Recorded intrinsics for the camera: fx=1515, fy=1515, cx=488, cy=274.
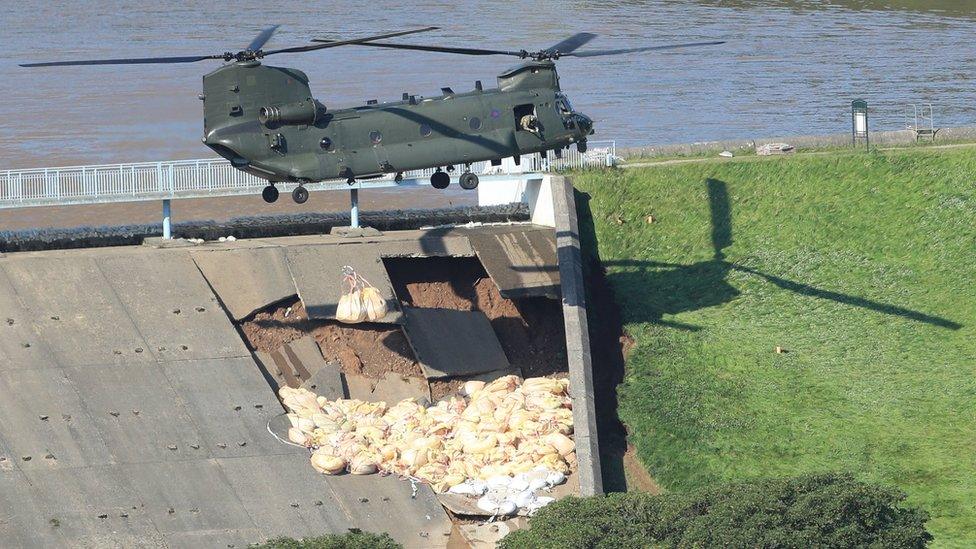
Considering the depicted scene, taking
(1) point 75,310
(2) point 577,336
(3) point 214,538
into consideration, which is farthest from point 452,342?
(3) point 214,538

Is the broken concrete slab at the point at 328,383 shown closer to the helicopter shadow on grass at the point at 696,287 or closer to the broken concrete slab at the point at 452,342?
the broken concrete slab at the point at 452,342

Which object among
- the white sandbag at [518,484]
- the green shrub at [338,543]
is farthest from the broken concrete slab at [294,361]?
the green shrub at [338,543]

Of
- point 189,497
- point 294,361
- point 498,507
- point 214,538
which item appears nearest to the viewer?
point 214,538

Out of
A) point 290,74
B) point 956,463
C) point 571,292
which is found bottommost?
point 956,463

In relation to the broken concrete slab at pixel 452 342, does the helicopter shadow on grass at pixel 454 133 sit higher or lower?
higher

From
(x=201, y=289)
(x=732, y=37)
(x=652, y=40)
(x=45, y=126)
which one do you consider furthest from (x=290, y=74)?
(x=732, y=37)

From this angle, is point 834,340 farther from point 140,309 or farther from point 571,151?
point 140,309

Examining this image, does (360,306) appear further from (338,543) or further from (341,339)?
(338,543)
